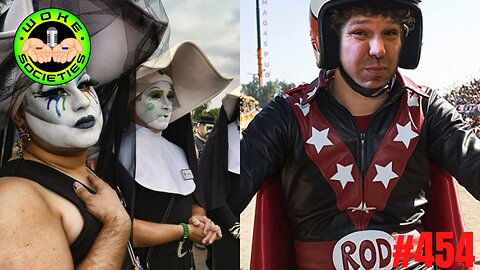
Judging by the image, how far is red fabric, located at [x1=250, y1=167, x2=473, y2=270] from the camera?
6.57ft

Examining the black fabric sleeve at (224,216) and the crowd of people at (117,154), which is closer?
the crowd of people at (117,154)

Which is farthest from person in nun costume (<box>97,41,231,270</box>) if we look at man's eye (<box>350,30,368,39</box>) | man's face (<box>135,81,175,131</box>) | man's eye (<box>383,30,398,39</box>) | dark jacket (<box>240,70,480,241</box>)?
man's eye (<box>383,30,398,39</box>)

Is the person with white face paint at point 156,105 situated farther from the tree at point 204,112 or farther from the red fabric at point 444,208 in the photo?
the red fabric at point 444,208

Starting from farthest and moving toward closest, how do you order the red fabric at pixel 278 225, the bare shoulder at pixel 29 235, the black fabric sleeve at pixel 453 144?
the red fabric at pixel 278 225, the black fabric sleeve at pixel 453 144, the bare shoulder at pixel 29 235

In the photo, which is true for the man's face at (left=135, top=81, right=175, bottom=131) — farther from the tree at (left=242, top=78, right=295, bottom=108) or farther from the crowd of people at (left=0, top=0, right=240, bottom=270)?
the tree at (left=242, top=78, right=295, bottom=108)

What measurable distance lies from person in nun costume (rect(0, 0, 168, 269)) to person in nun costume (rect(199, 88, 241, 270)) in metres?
0.36

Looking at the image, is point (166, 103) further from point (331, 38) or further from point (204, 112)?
point (331, 38)

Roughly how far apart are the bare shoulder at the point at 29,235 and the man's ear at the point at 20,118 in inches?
8.6

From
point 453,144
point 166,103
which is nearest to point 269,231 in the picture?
point 166,103

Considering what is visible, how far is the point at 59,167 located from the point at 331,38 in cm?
103

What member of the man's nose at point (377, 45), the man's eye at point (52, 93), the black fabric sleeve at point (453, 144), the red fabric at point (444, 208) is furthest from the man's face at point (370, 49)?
the man's eye at point (52, 93)

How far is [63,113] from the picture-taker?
1772 millimetres

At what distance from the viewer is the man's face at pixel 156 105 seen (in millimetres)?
2010

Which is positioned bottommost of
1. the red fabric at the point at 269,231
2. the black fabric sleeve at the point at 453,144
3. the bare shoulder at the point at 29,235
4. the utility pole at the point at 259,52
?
the red fabric at the point at 269,231
